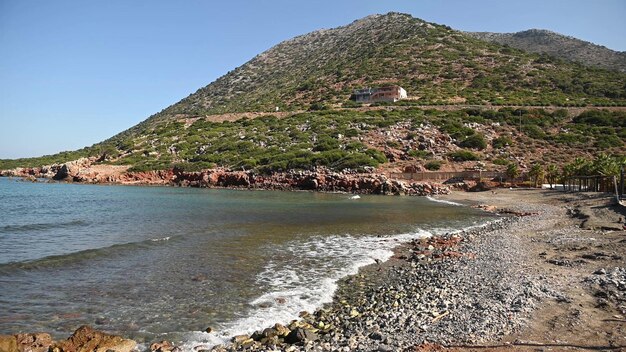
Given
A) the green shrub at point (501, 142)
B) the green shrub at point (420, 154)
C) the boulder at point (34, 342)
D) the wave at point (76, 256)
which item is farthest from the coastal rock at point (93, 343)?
the green shrub at point (501, 142)

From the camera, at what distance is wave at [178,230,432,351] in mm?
8925

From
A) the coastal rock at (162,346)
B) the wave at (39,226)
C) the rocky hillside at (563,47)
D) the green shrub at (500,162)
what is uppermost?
the rocky hillside at (563,47)

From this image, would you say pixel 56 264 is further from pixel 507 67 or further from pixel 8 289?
pixel 507 67

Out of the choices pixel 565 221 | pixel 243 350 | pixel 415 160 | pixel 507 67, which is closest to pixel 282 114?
pixel 415 160

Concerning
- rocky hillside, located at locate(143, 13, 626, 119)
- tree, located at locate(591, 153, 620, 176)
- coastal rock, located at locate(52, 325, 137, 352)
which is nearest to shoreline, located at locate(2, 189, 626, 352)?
coastal rock, located at locate(52, 325, 137, 352)

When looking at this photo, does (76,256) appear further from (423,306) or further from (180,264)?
(423,306)

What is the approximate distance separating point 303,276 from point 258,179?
4241cm

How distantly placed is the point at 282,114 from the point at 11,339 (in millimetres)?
74253

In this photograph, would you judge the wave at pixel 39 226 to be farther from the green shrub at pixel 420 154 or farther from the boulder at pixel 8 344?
the green shrub at pixel 420 154

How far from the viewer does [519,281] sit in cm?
1048

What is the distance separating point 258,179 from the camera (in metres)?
54.5

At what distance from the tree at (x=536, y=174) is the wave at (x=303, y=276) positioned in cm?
3379

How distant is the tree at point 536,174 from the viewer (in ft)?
154

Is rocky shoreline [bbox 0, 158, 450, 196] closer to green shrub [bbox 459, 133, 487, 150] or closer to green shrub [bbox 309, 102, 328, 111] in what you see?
green shrub [bbox 459, 133, 487, 150]
